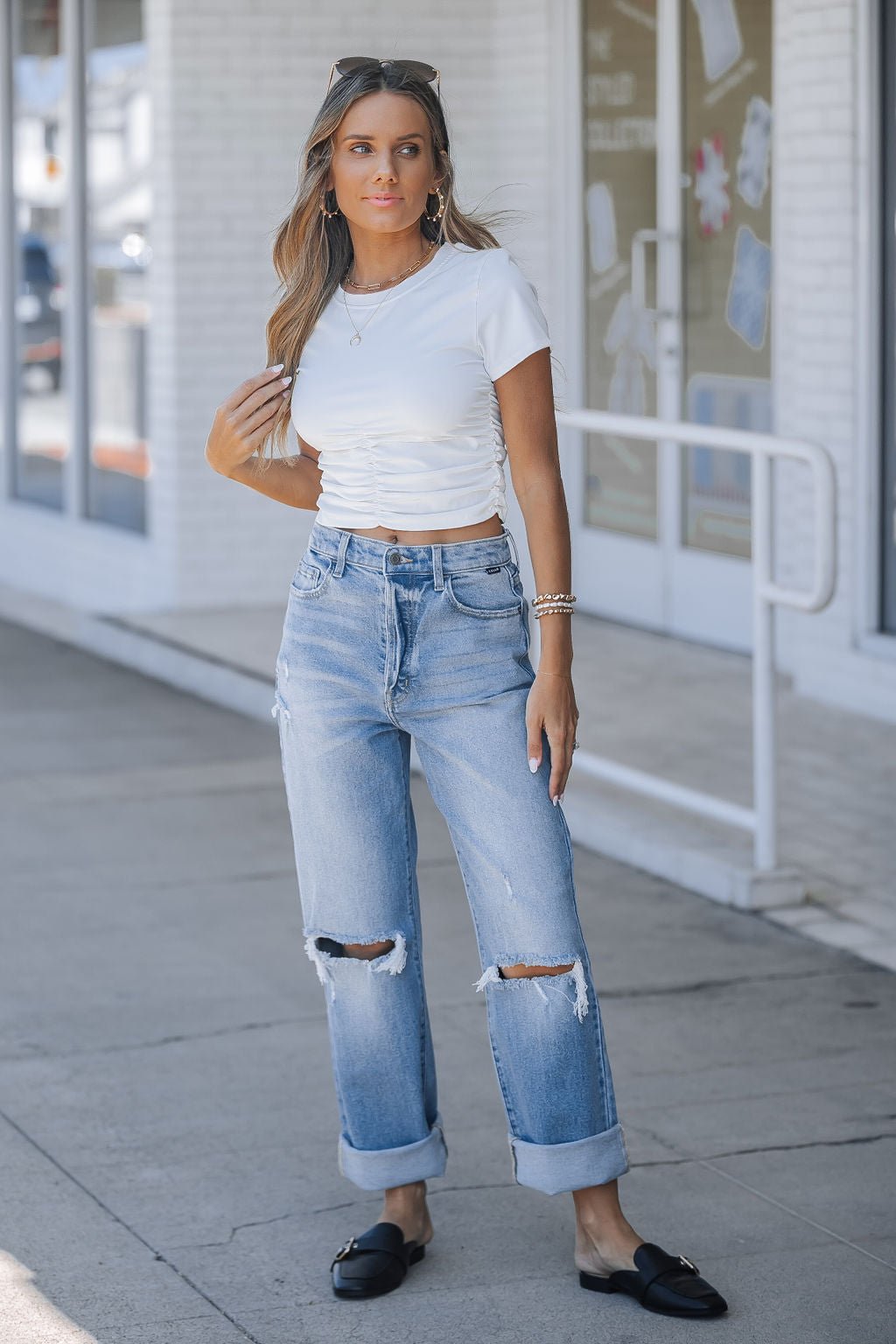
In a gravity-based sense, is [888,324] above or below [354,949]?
above

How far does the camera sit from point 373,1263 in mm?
3438

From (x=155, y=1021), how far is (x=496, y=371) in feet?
6.78

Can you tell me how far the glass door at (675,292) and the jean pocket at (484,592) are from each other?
17.0 feet

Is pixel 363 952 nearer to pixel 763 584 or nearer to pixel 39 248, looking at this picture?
pixel 763 584

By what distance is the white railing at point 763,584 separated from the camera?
5.21 metres

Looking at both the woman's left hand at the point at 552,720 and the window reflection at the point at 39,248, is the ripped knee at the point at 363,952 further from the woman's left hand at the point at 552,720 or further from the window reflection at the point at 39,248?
the window reflection at the point at 39,248

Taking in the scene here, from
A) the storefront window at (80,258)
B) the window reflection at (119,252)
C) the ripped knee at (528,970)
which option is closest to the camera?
the ripped knee at (528,970)

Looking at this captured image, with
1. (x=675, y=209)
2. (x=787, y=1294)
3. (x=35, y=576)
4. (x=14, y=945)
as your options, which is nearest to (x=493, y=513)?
(x=787, y=1294)

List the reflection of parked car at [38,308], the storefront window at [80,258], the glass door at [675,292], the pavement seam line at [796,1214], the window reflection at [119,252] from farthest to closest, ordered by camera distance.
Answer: the reflection of parked car at [38,308]
the storefront window at [80,258]
the window reflection at [119,252]
the glass door at [675,292]
the pavement seam line at [796,1214]

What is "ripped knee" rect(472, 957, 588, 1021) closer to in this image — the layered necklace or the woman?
the woman

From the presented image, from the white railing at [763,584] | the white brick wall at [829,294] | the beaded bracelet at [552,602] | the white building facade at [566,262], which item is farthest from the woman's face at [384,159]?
the white brick wall at [829,294]

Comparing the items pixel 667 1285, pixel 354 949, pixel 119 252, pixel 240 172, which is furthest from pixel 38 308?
pixel 667 1285

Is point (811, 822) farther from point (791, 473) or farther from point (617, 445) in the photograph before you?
point (617, 445)

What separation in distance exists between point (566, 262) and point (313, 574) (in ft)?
20.7
